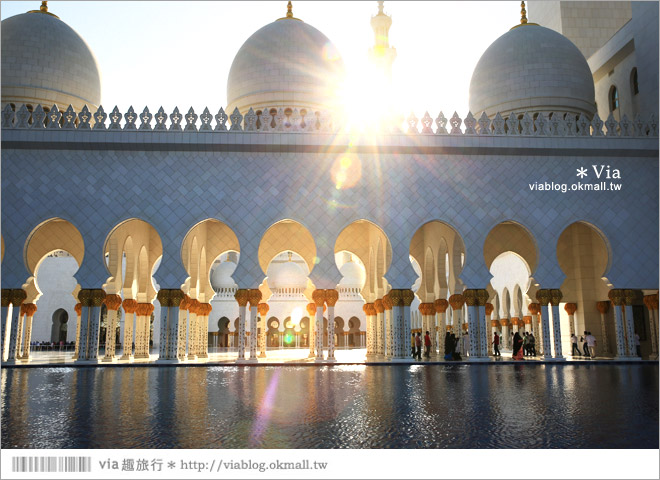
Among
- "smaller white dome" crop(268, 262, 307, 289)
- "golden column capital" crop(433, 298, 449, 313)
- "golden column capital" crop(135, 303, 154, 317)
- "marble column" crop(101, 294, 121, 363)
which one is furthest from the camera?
"smaller white dome" crop(268, 262, 307, 289)

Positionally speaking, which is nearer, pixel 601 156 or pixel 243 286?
pixel 243 286

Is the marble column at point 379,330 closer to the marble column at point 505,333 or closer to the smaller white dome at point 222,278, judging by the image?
the marble column at point 505,333

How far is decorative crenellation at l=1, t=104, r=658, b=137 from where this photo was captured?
12.5 meters

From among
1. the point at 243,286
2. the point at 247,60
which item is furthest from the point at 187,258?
the point at 247,60

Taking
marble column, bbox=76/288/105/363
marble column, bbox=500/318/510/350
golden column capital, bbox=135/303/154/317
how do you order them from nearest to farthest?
marble column, bbox=76/288/105/363
golden column capital, bbox=135/303/154/317
marble column, bbox=500/318/510/350

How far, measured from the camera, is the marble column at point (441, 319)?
14.9m

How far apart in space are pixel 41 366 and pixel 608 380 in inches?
388

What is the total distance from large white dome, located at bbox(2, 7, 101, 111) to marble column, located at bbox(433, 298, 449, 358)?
34.1 ft

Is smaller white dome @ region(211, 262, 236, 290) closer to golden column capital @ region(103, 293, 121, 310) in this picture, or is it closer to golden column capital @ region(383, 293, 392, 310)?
golden column capital @ region(103, 293, 121, 310)

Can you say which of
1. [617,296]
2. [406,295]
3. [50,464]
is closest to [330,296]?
[406,295]

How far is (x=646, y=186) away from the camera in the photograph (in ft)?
42.6

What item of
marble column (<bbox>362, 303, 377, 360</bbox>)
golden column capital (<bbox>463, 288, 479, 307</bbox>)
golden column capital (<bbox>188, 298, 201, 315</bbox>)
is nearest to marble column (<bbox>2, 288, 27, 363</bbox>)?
golden column capital (<bbox>188, 298, 201, 315</bbox>)

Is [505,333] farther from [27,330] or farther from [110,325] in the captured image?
[27,330]

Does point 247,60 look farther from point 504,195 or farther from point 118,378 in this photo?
point 118,378
